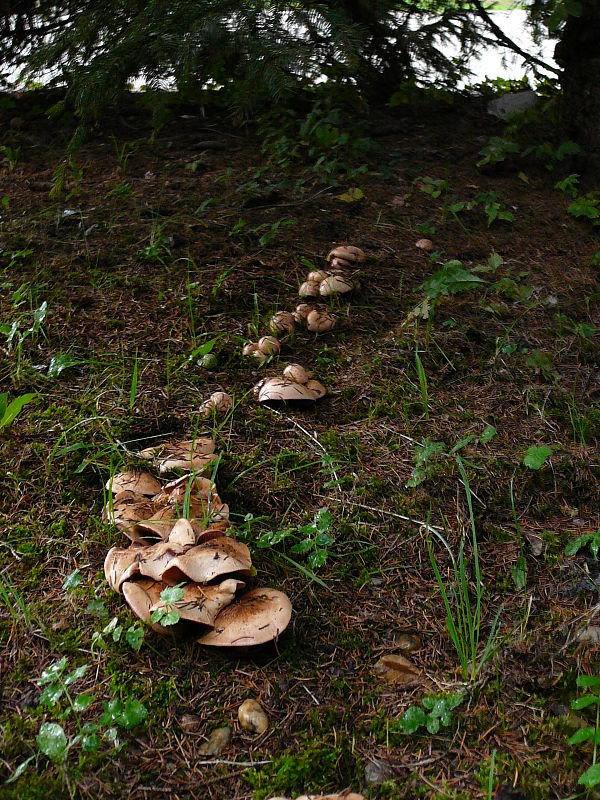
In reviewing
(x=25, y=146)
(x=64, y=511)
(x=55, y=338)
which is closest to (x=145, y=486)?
(x=64, y=511)

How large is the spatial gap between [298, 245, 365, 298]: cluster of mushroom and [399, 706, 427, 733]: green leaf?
2012 mm

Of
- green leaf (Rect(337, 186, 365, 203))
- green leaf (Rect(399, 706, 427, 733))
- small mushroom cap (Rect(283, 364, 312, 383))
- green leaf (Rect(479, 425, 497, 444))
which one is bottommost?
green leaf (Rect(399, 706, 427, 733))

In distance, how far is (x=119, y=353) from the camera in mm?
2982

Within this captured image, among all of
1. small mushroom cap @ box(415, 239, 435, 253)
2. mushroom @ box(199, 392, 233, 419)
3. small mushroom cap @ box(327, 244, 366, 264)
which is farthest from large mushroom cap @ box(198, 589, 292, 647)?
small mushroom cap @ box(415, 239, 435, 253)

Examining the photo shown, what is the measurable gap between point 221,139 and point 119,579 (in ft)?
12.5

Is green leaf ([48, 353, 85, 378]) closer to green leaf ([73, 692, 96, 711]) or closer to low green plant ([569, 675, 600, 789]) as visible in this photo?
green leaf ([73, 692, 96, 711])

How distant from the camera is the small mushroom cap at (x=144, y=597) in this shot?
1.85 metres

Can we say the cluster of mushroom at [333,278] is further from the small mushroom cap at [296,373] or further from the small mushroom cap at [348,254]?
the small mushroom cap at [296,373]

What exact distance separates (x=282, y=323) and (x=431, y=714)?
5.87 ft

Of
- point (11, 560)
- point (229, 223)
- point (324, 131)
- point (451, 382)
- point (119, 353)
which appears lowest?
point (11, 560)

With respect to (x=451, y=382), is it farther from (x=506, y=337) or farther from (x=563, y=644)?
(x=563, y=644)

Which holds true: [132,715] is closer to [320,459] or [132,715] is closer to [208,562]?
[208,562]

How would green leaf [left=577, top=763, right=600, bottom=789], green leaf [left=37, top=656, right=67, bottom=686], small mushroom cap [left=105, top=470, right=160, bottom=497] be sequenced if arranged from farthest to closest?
small mushroom cap [left=105, top=470, right=160, bottom=497] → green leaf [left=37, top=656, right=67, bottom=686] → green leaf [left=577, top=763, right=600, bottom=789]

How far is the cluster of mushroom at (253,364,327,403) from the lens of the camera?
270 centimetres
